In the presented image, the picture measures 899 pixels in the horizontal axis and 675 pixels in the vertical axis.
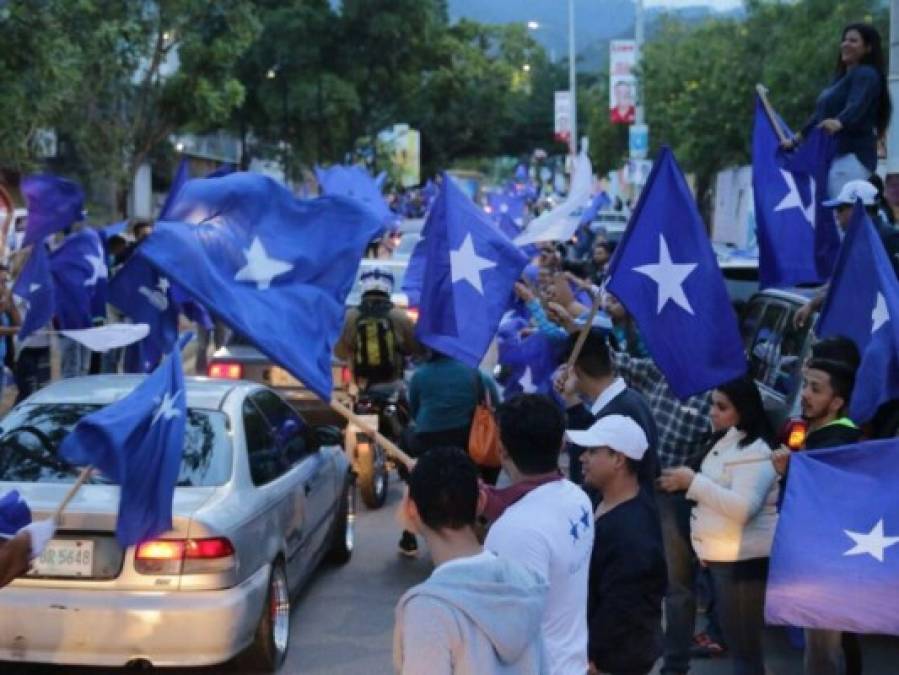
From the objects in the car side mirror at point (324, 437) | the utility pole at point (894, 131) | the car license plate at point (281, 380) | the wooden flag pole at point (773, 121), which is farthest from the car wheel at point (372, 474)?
the utility pole at point (894, 131)

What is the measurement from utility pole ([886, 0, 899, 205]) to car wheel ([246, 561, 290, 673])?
4664 mm

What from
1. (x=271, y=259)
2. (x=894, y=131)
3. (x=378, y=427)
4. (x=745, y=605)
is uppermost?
(x=894, y=131)

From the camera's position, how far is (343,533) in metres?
9.72

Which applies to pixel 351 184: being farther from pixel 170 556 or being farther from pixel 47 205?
pixel 170 556

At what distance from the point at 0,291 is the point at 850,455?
7.56 metres

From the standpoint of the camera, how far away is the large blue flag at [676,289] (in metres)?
6.72

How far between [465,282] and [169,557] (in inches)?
82.5

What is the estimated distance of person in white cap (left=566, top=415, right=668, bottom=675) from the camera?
188 inches

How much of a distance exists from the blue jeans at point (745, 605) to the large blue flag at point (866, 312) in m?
0.78

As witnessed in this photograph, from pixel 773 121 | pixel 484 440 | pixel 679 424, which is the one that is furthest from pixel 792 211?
pixel 484 440

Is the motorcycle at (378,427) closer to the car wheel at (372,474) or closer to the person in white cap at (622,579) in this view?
the car wheel at (372,474)

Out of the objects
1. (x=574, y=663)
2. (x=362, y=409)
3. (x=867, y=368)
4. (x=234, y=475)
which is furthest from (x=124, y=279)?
(x=574, y=663)

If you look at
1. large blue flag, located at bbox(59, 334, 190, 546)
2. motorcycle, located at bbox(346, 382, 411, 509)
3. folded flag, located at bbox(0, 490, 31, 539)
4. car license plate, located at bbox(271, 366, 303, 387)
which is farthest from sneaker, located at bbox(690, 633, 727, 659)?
car license plate, located at bbox(271, 366, 303, 387)

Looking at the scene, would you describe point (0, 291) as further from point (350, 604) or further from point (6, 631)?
point (6, 631)
